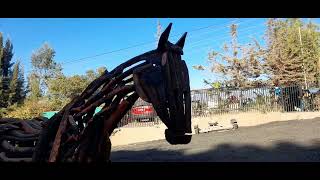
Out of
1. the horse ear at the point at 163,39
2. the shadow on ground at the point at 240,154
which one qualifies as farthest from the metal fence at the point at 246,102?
the horse ear at the point at 163,39

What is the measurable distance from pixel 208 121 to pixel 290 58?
1328 centimetres

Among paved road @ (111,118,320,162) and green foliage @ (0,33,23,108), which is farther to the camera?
green foliage @ (0,33,23,108)

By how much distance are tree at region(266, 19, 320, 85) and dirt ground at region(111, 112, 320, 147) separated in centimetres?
687

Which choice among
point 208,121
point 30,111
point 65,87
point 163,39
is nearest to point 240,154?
point 163,39

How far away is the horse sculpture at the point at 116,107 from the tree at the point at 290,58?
28121 mm

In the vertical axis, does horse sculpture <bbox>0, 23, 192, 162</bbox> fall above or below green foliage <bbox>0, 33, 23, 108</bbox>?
below

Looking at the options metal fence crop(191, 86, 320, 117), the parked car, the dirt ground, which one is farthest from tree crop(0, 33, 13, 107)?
metal fence crop(191, 86, 320, 117)

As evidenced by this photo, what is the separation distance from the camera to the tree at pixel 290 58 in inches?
1168

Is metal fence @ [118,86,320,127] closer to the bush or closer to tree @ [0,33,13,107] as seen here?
the bush

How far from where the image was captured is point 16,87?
3272 centimetres

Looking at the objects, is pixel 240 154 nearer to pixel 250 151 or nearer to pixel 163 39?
pixel 250 151

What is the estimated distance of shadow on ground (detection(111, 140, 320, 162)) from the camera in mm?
9898

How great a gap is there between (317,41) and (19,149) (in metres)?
36.2
